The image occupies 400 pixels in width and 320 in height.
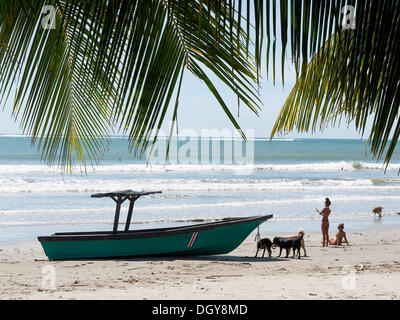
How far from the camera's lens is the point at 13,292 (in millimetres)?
9336

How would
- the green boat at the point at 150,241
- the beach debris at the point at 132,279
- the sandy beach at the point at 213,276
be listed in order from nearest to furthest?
the sandy beach at the point at 213,276 < the beach debris at the point at 132,279 < the green boat at the point at 150,241

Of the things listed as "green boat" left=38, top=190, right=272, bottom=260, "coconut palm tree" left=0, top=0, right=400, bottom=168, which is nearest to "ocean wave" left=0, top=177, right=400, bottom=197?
"green boat" left=38, top=190, right=272, bottom=260

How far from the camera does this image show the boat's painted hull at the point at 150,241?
1220 cm

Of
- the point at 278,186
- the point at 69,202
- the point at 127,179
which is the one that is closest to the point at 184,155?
the point at 127,179

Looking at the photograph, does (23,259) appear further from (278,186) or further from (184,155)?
(184,155)

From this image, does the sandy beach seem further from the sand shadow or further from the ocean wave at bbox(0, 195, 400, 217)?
the ocean wave at bbox(0, 195, 400, 217)

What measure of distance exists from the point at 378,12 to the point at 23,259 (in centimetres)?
1328

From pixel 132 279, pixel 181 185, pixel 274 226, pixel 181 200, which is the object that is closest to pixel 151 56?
pixel 132 279

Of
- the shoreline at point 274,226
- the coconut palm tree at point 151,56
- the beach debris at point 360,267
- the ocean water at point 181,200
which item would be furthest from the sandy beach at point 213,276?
the coconut palm tree at point 151,56

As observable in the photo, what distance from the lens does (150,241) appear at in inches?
488

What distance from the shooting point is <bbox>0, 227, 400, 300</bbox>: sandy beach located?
8.65 m

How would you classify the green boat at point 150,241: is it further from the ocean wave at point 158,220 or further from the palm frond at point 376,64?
the palm frond at point 376,64

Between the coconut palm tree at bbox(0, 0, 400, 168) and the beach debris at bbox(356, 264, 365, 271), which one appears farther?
the beach debris at bbox(356, 264, 365, 271)

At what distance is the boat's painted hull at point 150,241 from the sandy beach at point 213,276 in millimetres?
229
